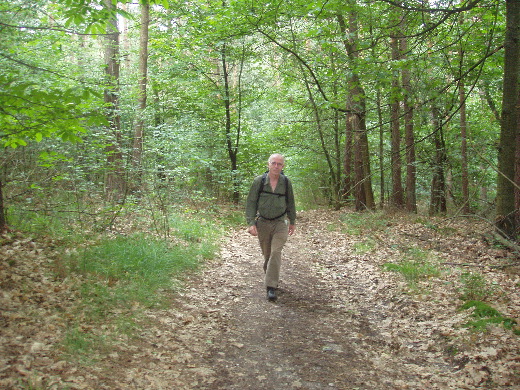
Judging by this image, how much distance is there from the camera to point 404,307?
20.5 ft

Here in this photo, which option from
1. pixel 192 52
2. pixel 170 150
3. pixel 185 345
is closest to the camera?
pixel 185 345

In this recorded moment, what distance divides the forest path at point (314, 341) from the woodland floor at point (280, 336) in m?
0.01

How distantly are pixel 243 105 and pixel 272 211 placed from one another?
12.1 metres

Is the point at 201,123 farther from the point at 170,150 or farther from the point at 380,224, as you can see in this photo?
the point at 380,224

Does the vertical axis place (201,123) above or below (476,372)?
above

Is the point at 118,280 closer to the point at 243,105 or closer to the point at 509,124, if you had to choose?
the point at 509,124

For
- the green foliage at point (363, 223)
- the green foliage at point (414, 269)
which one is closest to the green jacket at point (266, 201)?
the green foliage at point (414, 269)

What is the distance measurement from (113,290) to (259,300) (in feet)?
7.47

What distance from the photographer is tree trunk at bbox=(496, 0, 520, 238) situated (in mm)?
7047

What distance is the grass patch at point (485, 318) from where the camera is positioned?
4883 mm

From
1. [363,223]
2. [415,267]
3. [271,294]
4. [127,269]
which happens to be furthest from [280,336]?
[363,223]

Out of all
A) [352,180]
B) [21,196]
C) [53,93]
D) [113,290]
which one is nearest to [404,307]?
[113,290]

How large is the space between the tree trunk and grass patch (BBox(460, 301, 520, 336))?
2.29m

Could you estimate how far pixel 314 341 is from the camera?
5227 millimetres
